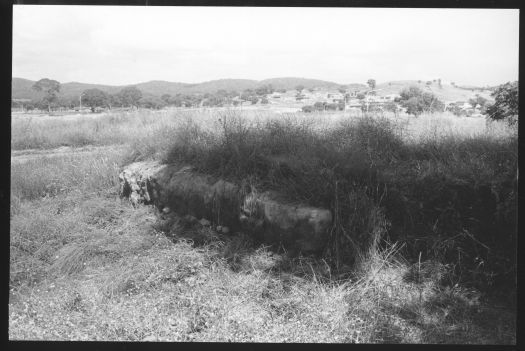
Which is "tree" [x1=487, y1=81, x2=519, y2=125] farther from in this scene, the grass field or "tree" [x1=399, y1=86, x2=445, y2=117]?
"tree" [x1=399, y1=86, x2=445, y2=117]

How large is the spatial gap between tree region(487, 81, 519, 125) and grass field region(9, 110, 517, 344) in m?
0.18

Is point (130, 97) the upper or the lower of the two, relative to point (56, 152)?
upper

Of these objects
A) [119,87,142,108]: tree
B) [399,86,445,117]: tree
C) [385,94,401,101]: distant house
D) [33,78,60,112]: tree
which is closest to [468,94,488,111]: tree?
[399,86,445,117]: tree

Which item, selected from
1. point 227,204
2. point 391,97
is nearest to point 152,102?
point 227,204

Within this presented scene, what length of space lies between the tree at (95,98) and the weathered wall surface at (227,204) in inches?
135

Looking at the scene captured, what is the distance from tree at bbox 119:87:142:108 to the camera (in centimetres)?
781

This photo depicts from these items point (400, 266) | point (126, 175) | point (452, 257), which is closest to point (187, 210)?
point (126, 175)

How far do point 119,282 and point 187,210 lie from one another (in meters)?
1.25

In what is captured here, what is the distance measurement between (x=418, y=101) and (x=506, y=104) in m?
1.63

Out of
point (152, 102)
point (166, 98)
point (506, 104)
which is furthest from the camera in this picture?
point (152, 102)

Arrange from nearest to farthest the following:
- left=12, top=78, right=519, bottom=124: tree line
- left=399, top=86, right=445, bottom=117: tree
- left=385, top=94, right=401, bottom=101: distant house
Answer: left=12, top=78, right=519, bottom=124: tree line, left=385, top=94, right=401, bottom=101: distant house, left=399, top=86, right=445, bottom=117: tree

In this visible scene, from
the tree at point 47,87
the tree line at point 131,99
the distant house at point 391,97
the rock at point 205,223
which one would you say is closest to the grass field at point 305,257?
the rock at point 205,223

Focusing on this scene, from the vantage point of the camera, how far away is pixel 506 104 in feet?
17.2

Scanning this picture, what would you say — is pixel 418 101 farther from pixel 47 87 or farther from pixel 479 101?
pixel 47 87
